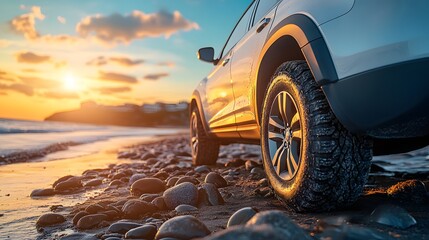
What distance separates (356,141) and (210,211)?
3.42ft

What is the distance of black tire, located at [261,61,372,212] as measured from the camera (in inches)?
79.7

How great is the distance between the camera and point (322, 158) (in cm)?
201

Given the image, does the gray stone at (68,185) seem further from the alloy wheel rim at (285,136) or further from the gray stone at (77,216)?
the alloy wheel rim at (285,136)

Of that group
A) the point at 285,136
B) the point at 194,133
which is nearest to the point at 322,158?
the point at 285,136

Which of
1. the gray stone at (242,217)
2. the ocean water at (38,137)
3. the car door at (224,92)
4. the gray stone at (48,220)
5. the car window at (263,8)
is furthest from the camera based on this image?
the ocean water at (38,137)

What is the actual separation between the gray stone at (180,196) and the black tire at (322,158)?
769mm

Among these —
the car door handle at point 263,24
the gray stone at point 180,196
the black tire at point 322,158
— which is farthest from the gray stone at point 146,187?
the car door handle at point 263,24

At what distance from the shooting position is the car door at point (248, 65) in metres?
2.98

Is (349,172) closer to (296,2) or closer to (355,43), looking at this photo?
(355,43)

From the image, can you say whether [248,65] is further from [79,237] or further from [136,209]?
[79,237]

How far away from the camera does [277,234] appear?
117 cm

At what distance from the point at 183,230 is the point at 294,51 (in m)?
1.47

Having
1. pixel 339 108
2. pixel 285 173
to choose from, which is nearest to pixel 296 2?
pixel 339 108

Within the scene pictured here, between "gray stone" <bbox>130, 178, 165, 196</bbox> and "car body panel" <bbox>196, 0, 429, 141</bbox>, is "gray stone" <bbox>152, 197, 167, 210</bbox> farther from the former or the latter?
"car body panel" <bbox>196, 0, 429, 141</bbox>
